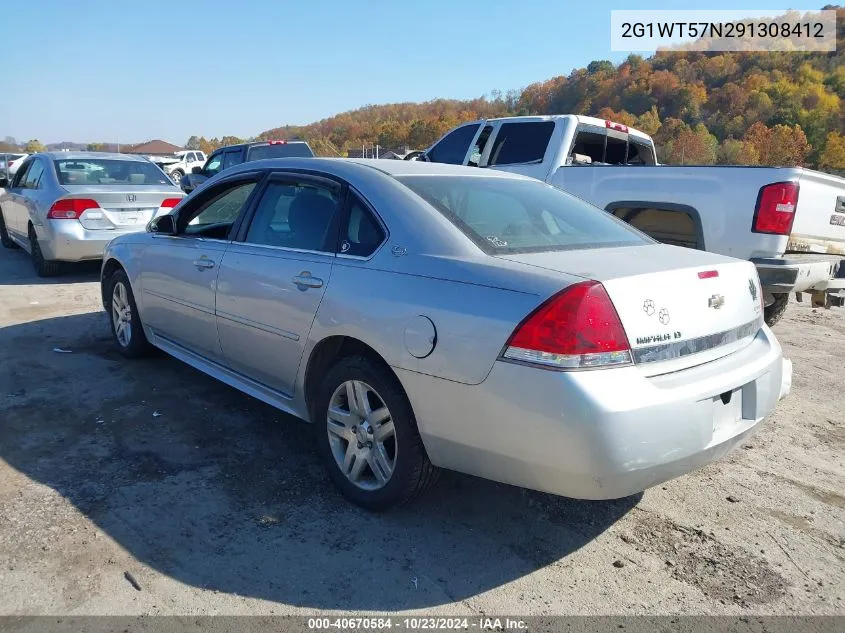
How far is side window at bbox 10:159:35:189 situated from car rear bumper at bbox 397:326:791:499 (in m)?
9.39

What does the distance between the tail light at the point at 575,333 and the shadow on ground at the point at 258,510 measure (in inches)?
37.1

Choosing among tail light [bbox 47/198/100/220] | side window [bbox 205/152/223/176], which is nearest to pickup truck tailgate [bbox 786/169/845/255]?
tail light [bbox 47/198/100/220]

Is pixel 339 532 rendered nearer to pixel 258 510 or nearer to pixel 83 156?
pixel 258 510

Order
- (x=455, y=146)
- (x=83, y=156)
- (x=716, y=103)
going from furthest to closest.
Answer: (x=716, y=103)
(x=83, y=156)
(x=455, y=146)

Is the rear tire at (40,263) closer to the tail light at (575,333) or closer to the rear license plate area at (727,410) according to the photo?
the tail light at (575,333)

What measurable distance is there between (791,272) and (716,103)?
5512 centimetres

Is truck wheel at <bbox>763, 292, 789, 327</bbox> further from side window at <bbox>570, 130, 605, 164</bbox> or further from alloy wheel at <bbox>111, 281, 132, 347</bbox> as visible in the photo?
alloy wheel at <bbox>111, 281, 132, 347</bbox>

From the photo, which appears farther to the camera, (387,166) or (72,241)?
(72,241)

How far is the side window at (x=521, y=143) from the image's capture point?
7480mm

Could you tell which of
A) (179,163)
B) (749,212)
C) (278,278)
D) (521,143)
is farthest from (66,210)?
(179,163)

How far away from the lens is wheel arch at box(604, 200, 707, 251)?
5.26m

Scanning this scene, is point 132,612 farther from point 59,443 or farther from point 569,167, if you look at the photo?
point 569,167

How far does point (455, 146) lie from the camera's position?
27.1ft

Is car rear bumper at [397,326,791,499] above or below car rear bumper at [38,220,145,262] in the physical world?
below
